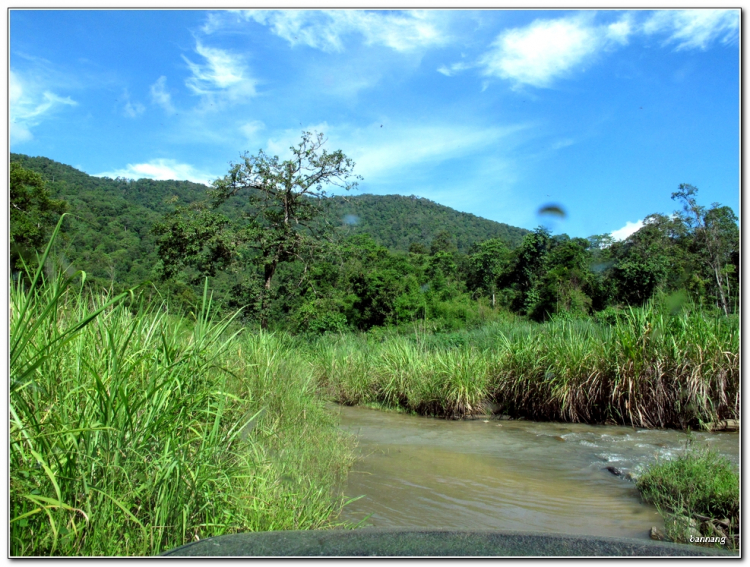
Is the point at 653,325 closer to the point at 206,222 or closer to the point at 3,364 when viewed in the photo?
the point at 3,364

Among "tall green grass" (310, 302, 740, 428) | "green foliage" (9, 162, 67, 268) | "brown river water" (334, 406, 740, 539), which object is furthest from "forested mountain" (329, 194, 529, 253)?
"brown river water" (334, 406, 740, 539)

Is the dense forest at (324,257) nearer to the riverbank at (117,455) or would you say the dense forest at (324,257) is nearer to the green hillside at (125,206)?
the green hillside at (125,206)

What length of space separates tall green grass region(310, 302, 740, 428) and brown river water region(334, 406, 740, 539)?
0.42 metres

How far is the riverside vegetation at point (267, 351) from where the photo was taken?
236cm

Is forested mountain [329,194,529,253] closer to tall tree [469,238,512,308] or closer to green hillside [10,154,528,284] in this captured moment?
tall tree [469,238,512,308]

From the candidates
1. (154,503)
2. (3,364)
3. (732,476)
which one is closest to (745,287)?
(732,476)

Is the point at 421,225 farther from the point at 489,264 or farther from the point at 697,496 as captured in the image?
the point at 697,496

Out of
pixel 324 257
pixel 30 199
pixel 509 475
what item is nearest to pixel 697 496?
pixel 509 475

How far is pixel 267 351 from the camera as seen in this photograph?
21.7 feet

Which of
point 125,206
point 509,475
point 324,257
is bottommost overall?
point 509,475

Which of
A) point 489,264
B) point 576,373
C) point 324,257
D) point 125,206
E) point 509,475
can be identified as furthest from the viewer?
point 489,264

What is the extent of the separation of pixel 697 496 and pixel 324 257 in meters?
14.0

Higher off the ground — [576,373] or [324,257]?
[324,257]

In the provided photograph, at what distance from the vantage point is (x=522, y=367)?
9930mm
